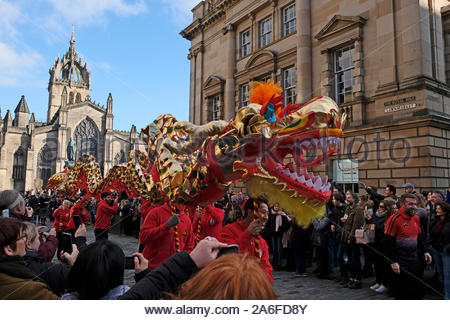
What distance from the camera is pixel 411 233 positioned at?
15.7 feet

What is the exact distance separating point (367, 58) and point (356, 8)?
2186 mm

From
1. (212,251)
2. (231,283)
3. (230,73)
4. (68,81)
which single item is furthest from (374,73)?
(68,81)

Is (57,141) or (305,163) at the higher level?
(57,141)

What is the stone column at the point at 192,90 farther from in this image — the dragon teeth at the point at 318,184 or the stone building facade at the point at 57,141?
the stone building facade at the point at 57,141

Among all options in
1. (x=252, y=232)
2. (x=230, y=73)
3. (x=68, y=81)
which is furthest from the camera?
(x=68, y=81)

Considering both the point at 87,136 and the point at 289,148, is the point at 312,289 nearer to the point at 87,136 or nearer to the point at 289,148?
the point at 289,148

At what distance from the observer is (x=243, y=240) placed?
9.30 ft

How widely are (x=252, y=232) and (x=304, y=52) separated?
42.5 feet

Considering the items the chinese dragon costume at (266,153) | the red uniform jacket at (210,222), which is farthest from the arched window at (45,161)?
the chinese dragon costume at (266,153)

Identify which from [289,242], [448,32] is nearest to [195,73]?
[448,32]

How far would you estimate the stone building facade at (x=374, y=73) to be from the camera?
10.4m

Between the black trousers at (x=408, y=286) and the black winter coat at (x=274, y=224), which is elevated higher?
the black winter coat at (x=274, y=224)

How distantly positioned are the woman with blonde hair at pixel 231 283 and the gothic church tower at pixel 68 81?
253 ft
